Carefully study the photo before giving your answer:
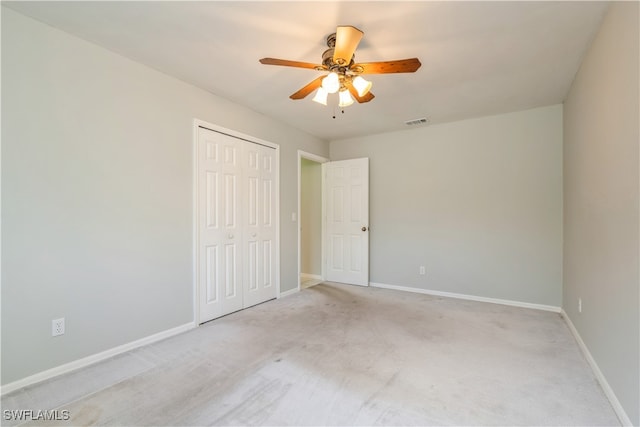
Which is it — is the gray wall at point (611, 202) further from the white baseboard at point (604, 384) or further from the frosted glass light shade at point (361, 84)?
the frosted glass light shade at point (361, 84)

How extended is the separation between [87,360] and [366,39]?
324 cm

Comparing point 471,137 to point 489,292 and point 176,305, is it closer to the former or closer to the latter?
point 489,292

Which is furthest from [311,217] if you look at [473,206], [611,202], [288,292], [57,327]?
[611,202]

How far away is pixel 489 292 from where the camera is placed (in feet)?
12.9

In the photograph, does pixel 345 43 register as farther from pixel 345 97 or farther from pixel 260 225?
pixel 260 225

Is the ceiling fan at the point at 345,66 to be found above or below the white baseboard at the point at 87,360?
above

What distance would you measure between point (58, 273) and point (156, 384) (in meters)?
1.08

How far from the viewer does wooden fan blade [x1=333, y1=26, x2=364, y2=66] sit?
1.73 m

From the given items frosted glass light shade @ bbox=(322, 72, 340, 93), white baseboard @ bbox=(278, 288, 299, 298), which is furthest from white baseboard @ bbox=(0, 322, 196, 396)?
frosted glass light shade @ bbox=(322, 72, 340, 93)

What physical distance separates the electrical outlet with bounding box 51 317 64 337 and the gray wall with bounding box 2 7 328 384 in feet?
0.10

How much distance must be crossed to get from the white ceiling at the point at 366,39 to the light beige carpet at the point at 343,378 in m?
2.48

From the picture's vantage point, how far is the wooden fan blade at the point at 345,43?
1.73 metres

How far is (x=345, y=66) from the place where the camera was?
207cm
